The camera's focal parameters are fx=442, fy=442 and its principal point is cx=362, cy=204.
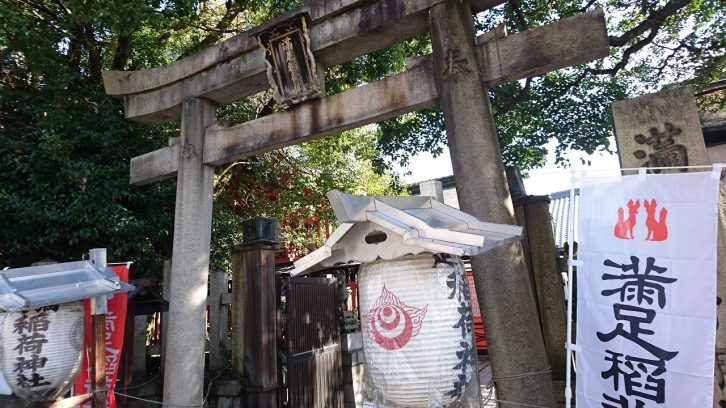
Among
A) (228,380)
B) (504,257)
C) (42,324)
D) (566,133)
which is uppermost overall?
(566,133)

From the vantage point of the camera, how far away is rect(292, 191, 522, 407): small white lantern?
278 centimetres

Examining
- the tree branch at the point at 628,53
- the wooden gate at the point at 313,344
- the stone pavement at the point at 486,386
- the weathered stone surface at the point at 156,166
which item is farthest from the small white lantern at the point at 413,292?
the tree branch at the point at 628,53

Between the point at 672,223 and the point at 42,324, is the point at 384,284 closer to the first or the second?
the point at 672,223

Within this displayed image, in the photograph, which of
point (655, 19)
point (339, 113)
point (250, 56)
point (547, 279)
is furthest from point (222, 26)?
point (547, 279)

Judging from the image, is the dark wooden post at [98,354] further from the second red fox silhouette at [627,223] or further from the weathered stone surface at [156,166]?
the second red fox silhouette at [627,223]

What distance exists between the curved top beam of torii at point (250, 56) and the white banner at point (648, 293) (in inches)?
106

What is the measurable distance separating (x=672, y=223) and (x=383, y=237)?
2123 millimetres

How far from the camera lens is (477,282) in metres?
4.17

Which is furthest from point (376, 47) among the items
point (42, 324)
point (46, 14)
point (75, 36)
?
point (46, 14)

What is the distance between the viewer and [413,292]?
2891 mm

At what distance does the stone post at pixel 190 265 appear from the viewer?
556 centimetres

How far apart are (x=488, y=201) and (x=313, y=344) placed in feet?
12.0

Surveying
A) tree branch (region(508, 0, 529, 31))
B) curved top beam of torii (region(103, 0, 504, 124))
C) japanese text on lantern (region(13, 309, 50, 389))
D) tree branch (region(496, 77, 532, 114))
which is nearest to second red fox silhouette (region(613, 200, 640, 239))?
curved top beam of torii (region(103, 0, 504, 124))

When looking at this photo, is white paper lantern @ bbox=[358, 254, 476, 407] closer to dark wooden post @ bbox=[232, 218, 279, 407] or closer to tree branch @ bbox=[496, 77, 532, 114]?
dark wooden post @ bbox=[232, 218, 279, 407]
